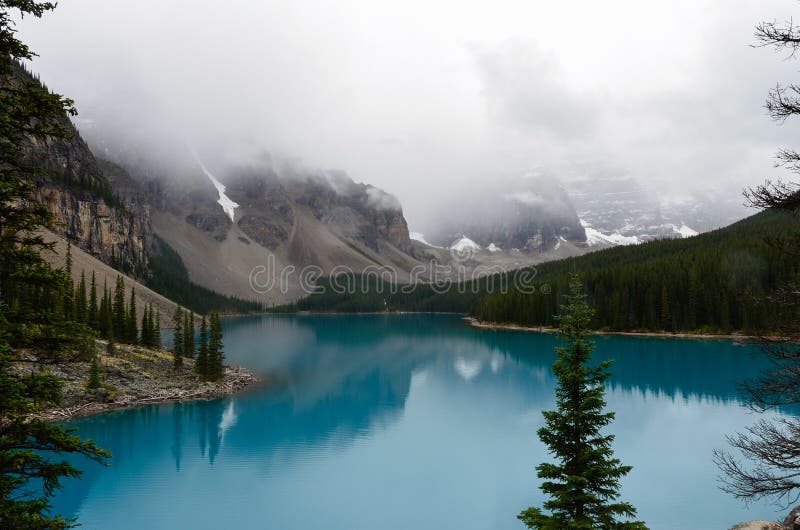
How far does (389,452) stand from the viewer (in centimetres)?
3312

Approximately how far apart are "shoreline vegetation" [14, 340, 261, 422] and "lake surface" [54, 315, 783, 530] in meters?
1.98

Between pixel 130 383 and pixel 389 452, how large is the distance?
1047 inches

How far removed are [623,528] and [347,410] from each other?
3714 centimetres

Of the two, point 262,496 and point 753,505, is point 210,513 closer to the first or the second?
point 262,496

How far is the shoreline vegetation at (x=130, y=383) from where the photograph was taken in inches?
1509

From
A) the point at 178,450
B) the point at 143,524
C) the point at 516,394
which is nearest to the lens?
the point at 143,524

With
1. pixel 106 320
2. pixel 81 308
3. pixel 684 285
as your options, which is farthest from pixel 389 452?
pixel 684 285

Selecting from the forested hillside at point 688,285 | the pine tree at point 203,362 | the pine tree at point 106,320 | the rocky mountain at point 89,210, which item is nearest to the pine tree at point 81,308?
the pine tree at point 106,320

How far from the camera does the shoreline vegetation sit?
38.3 m

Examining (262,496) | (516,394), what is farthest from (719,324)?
(262,496)

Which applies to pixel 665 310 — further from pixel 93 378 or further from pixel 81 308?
pixel 81 308

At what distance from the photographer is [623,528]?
36.8ft

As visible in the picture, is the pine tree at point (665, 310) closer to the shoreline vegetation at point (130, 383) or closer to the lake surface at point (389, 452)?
the lake surface at point (389, 452)

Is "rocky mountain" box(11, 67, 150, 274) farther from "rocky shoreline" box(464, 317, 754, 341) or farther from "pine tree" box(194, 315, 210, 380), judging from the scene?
"rocky shoreline" box(464, 317, 754, 341)
